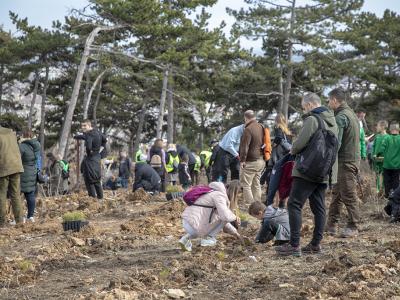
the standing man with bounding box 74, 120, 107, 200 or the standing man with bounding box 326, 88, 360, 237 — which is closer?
the standing man with bounding box 326, 88, 360, 237

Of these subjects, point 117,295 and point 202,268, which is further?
point 202,268

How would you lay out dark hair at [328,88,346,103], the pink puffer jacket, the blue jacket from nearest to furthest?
the pink puffer jacket
dark hair at [328,88,346,103]
the blue jacket

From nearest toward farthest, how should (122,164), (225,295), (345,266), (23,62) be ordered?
(225,295) < (345,266) < (122,164) < (23,62)

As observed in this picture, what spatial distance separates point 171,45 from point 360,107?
15465 millimetres

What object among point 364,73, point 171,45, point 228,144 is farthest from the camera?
point 364,73

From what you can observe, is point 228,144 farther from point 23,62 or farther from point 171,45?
point 23,62

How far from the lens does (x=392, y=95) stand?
31672 millimetres

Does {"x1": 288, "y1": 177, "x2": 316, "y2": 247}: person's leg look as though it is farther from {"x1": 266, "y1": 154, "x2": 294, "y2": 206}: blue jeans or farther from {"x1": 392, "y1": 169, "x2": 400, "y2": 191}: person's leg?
{"x1": 392, "y1": 169, "x2": 400, "y2": 191}: person's leg

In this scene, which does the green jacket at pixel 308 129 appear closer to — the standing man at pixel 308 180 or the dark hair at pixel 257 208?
the standing man at pixel 308 180

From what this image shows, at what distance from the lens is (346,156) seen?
7.88 metres

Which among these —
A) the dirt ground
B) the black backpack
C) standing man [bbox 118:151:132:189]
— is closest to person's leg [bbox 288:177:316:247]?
the black backpack

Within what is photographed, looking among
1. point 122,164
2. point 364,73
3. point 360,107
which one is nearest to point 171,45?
point 122,164

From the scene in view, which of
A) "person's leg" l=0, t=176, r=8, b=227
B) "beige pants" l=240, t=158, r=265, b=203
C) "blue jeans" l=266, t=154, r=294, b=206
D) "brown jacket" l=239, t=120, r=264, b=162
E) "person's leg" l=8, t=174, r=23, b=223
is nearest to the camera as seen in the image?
"blue jeans" l=266, t=154, r=294, b=206

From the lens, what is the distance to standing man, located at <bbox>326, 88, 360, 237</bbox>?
7734 mm
